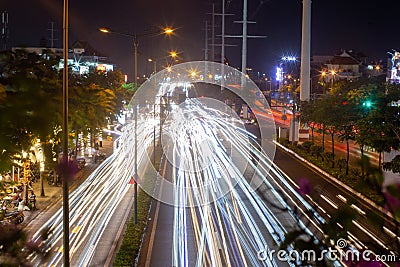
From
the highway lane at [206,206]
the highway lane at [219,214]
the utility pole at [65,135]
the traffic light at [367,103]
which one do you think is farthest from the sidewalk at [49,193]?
the traffic light at [367,103]

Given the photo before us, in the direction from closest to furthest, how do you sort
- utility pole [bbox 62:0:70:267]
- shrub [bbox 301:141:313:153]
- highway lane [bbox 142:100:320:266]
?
utility pole [bbox 62:0:70:267]
highway lane [bbox 142:100:320:266]
shrub [bbox 301:141:313:153]

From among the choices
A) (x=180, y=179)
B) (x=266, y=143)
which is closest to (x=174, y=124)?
(x=266, y=143)

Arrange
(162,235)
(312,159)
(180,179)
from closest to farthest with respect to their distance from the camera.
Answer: (162,235) < (180,179) < (312,159)

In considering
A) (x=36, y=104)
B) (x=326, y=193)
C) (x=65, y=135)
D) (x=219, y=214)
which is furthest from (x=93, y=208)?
(x=36, y=104)

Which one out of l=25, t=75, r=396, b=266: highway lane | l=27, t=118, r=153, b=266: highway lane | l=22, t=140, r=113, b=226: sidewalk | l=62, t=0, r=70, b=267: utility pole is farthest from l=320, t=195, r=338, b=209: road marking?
l=62, t=0, r=70, b=267: utility pole

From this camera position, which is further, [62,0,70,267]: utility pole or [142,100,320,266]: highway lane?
[142,100,320,266]: highway lane

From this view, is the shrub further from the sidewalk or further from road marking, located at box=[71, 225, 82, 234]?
road marking, located at box=[71, 225, 82, 234]

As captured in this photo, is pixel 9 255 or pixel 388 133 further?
pixel 388 133

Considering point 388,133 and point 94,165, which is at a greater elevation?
point 388,133

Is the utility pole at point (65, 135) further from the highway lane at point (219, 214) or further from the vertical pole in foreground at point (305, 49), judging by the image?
the vertical pole in foreground at point (305, 49)

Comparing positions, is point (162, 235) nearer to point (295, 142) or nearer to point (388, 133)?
point (388, 133)

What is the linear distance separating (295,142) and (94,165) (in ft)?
43.0

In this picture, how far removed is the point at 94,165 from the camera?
30.5m

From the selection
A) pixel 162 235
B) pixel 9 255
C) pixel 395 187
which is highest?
pixel 395 187
